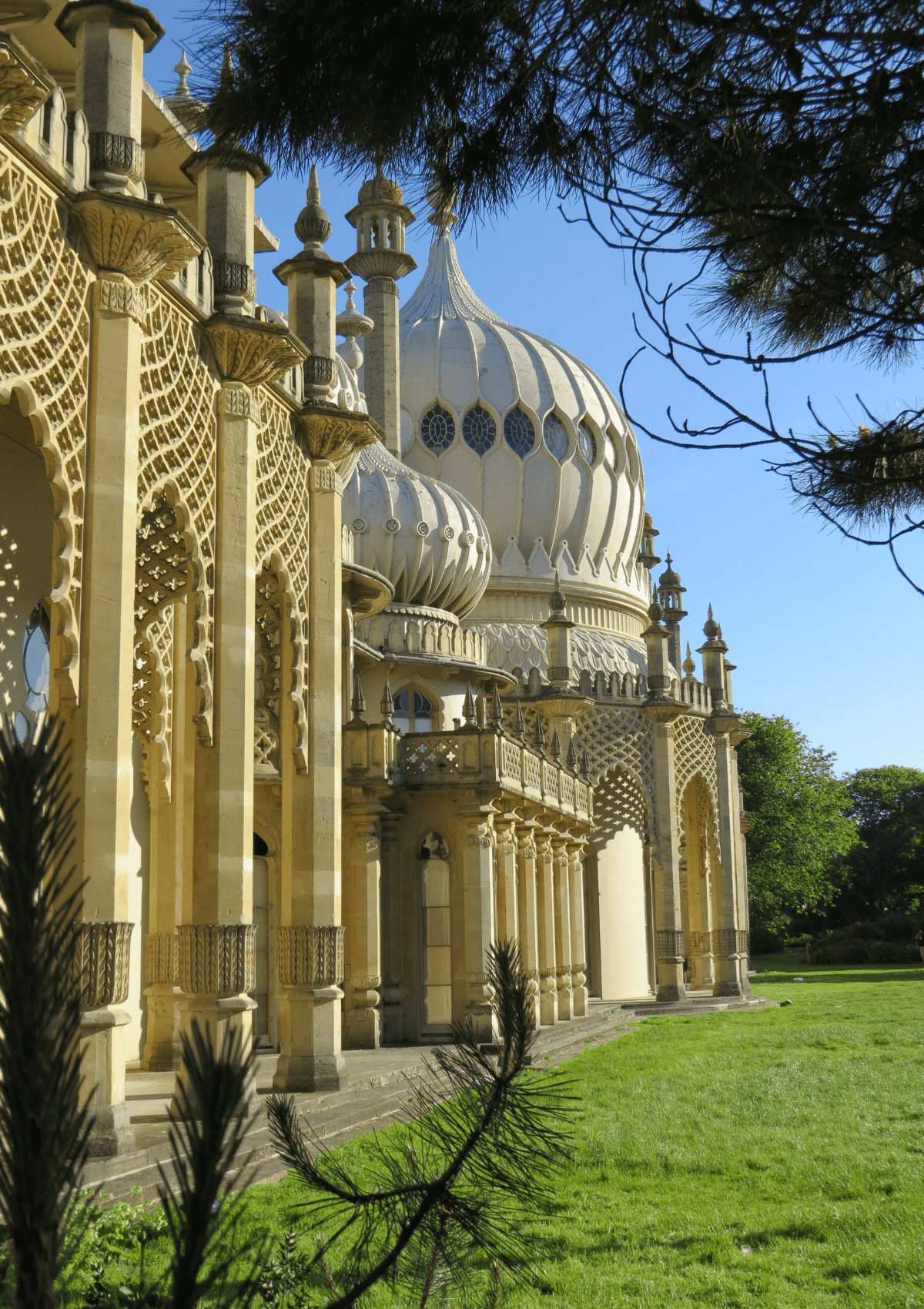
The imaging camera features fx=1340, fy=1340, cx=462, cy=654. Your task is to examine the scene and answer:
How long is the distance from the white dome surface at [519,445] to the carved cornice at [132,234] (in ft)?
72.7

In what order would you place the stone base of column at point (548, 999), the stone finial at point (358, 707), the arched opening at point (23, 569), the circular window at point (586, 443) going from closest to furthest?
the arched opening at point (23, 569)
the stone finial at point (358, 707)
the stone base of column at point (548, 999)
the circular window at point (586, 443)

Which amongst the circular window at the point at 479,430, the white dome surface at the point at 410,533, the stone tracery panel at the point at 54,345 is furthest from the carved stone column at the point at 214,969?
the circular window at the point at 479,430

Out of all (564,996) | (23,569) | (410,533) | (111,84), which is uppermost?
(410,533)

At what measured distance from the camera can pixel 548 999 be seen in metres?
21.5

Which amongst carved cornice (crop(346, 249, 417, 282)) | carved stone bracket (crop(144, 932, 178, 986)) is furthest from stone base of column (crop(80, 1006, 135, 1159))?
carved cornice (crop(346, 249, 417, 282))

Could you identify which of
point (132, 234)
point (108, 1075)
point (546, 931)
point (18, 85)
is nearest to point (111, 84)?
point (132, 234)

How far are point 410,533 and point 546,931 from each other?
6963 mm

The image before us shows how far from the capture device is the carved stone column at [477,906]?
17375 mm

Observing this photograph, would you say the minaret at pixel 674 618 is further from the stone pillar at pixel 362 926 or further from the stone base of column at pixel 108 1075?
the stone base of column at pixel 108 1075

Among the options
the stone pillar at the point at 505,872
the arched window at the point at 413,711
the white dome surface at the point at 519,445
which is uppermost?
the white dome surface at the point at 519,445

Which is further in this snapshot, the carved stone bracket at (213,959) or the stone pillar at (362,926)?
the stone pillar at (362,926)

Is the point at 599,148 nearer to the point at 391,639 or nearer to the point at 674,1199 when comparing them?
the point at 674,1199

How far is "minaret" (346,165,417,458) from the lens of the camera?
2502cm

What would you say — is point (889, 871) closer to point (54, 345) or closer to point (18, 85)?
point (54, 345)
